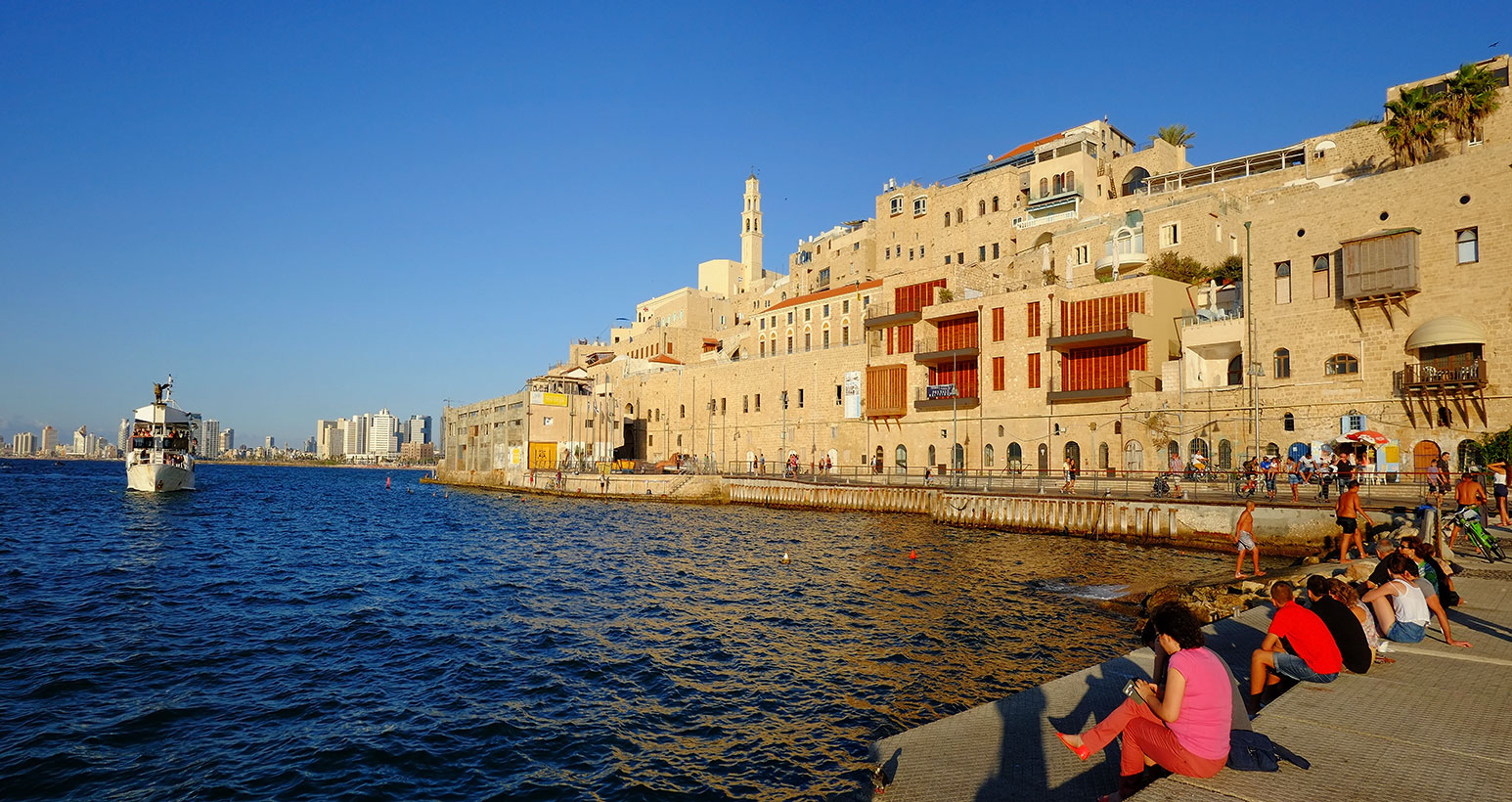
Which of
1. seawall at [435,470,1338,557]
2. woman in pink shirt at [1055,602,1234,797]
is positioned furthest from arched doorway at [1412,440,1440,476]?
woman in pink shirt at [1055,602,1234,797]

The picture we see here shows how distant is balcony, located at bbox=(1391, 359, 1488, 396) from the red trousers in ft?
106

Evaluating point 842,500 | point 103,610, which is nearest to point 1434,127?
point 842,500

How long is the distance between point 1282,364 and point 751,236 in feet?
255

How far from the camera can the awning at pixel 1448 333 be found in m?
28.4

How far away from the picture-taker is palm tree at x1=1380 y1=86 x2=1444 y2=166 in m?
36.4

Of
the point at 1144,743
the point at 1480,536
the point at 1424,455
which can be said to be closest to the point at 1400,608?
the point at 1144,743

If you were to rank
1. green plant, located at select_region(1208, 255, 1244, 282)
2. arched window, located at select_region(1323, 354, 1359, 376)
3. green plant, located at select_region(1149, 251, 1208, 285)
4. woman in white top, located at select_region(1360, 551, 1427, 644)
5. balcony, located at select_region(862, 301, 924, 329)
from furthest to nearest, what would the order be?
balcony, located at select_region(862, 301, 924, 329) → green plant, located at select_region(1149, 251, 1208, 285) → green plant, located at select_region(1208, 255, 1244, 282) → arched window, located at select_region(1323, 354, 1359, 376) → woman in white top, located at select_region(1360, 551, 1427, 644)

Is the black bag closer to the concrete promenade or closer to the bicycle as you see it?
the concrete promenade

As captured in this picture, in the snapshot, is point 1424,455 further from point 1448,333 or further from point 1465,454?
point 1448,333

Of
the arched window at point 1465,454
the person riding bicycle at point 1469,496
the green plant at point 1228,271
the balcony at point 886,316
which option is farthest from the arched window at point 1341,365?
the balcony at point 886,316

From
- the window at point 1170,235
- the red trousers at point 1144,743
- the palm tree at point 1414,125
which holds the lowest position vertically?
the red trousers at point 1144,743

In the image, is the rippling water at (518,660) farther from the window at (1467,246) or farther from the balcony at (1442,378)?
the window at (1467,246)

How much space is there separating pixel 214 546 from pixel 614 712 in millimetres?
27085

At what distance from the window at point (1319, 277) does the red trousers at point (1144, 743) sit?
115ft
